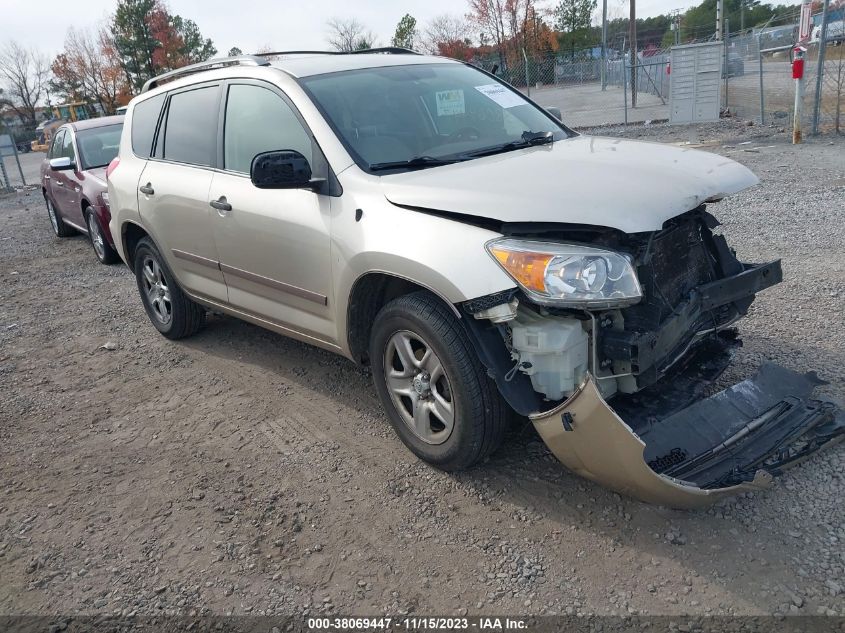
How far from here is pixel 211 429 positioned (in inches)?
163

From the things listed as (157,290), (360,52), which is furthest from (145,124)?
(360,52)

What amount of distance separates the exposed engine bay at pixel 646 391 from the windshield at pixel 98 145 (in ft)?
25.1

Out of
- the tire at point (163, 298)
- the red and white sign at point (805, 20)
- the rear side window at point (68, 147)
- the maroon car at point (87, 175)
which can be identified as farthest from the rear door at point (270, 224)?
the red and white sign at point (805, 20)

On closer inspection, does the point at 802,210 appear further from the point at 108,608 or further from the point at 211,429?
the point at 108,608

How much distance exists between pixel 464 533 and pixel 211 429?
1.84 meters

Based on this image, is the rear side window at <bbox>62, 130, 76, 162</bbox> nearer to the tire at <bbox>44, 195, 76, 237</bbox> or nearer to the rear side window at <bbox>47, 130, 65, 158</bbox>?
the rear side window at <bbox>47, 130, 65, 158</bbox>

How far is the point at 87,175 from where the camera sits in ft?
28.5

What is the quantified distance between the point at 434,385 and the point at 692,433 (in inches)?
45.1

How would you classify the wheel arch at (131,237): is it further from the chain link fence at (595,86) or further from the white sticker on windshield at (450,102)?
the chain link fence at (595,86)

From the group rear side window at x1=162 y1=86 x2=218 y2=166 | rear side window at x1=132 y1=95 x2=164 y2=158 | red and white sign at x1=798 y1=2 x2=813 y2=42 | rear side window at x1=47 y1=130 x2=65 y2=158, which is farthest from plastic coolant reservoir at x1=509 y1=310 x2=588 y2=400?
red and white sign at x1=798 y1=2 x2=813 y2=42

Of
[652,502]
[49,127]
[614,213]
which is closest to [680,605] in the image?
[652,502]

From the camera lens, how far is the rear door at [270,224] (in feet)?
12.1

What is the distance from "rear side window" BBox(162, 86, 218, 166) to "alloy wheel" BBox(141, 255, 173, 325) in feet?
3.16

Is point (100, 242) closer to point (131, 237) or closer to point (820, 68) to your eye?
point (131, 237)
